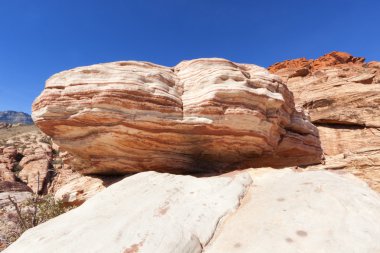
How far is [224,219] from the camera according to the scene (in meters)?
5.73

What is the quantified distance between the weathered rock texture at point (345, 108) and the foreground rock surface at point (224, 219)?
492 cm

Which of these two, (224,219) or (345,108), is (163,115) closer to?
(224,219)

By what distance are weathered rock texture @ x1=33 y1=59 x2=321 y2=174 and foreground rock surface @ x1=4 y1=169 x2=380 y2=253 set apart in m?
2.65

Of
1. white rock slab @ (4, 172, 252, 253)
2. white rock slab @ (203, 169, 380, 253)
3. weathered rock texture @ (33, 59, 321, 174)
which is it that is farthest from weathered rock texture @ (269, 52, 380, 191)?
white rock slab @ (4, 172, 252, 253)

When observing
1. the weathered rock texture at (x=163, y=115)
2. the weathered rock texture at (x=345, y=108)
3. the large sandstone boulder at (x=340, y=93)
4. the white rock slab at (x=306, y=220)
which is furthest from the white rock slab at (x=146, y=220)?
the large sandstone boulder at (x=340, y=93)

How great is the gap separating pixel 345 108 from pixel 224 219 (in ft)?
41.2

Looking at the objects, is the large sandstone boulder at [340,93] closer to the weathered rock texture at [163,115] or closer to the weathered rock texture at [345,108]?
the weathered rock texture at [345,108]

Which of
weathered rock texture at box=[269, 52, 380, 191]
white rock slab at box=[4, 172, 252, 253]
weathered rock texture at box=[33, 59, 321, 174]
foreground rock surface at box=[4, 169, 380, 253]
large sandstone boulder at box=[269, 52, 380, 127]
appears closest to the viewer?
foreground rock surface at box=[4, 169, 380, 253]

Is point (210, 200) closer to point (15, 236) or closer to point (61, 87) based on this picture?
point (61, 87)

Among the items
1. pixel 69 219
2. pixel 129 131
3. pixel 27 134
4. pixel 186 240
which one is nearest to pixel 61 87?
pixel 129 131

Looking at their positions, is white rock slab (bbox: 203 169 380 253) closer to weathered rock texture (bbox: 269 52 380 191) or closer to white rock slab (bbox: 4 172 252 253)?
white rock slab (bbox: 4 172 252 253)

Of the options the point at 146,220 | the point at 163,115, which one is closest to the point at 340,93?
the point at 163,115

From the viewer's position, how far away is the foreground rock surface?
15.4 feet

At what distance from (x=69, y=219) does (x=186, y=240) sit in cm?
298
